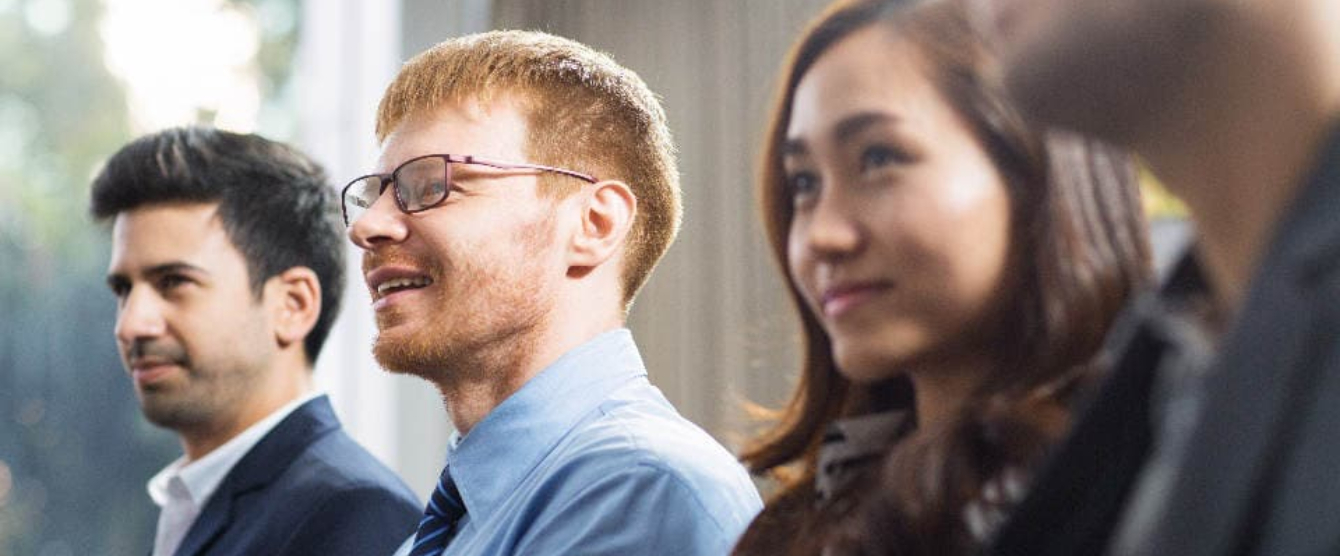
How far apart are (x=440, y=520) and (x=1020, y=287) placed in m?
0.90

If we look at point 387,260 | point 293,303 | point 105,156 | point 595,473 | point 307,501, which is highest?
point 105,156

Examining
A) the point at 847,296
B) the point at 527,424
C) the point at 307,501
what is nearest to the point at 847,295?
the point at 847,296

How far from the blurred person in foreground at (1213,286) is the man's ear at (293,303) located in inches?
69.0

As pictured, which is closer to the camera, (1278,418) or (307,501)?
(1278,418)

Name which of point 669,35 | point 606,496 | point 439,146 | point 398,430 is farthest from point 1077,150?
point 398,430

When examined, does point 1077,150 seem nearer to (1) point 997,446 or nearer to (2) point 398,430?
(1) point 997,446

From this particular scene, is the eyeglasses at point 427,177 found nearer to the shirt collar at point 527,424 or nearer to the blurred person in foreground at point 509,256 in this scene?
the blurred person in foreground at point 509,256

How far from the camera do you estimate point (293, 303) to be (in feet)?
7.46

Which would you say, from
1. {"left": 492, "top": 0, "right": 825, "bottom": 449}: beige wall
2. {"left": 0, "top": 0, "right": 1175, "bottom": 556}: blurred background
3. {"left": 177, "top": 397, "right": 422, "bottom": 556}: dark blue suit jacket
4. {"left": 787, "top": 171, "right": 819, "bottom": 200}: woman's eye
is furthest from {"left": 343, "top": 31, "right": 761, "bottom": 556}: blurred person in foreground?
{"left": 0, "top": 0, "right": 1175, "bottom": 556}: blurred background

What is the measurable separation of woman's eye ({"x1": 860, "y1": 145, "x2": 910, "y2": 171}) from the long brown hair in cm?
4

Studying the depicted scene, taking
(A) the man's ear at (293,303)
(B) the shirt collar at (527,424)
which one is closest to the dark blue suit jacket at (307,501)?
(A) the man's ear at (293,303)

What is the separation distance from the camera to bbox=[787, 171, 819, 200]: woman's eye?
2.57 ft

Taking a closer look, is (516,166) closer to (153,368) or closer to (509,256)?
(509,256)

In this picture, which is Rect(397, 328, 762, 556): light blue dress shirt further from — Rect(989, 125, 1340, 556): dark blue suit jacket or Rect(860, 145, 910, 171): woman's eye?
Rect(989, 125, 1340, 556): dark blue suit jacket
